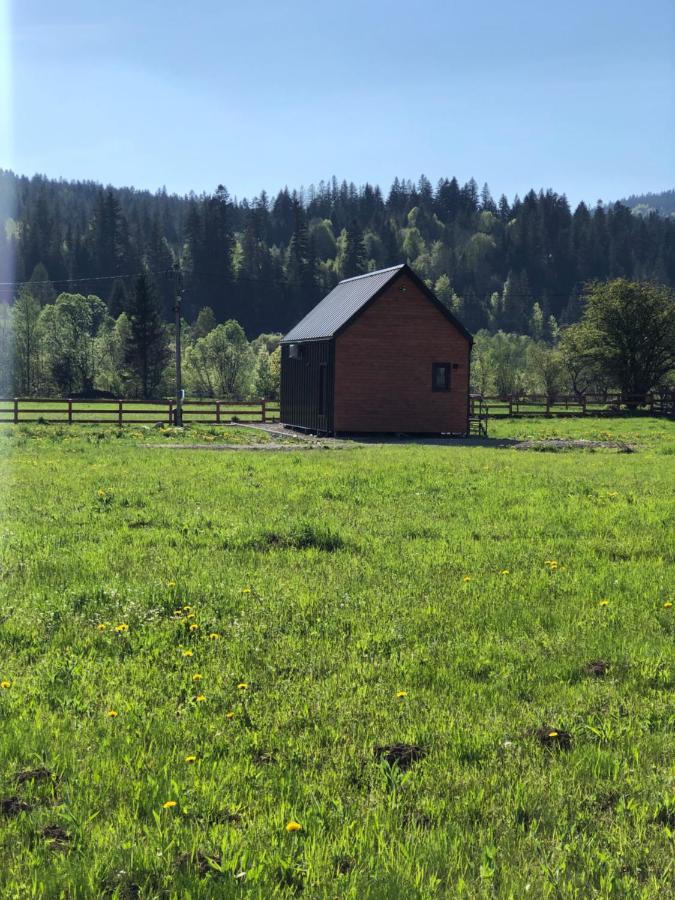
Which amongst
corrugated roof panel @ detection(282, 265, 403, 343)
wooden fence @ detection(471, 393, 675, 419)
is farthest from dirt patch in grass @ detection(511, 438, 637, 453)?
wooden fence @ detection(471, 393, 675, 419)

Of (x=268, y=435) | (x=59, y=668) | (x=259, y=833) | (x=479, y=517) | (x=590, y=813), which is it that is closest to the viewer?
(x=259, y=833)

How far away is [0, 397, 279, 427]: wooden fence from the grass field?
2279 cm

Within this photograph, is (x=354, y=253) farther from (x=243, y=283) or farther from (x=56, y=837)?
(x=56, y=837)

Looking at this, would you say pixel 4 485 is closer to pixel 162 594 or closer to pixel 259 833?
pixel 162 594

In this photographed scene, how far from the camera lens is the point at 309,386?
131 ft

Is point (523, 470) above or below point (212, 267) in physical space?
below

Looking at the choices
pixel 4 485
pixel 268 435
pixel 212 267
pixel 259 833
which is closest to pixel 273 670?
pixel 259 833

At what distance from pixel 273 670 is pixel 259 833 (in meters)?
2.09

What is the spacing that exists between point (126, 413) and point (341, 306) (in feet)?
48.1

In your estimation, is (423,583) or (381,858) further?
(423,583)

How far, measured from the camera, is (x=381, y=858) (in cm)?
363

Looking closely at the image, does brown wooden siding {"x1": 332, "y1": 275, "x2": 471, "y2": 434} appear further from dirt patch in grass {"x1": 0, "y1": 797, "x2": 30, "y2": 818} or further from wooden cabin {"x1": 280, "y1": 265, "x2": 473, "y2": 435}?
dirt patch in grass {"x1": 0, "y1": 797, "x2": 30, "y2": 818}

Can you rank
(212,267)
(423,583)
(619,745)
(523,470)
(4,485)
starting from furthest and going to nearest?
(212,267), (523,470), (4,485), (423,583), (619,745)

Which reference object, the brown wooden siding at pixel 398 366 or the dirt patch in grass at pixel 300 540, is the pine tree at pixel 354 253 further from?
the dirt patch in grass at pixel 300 540
